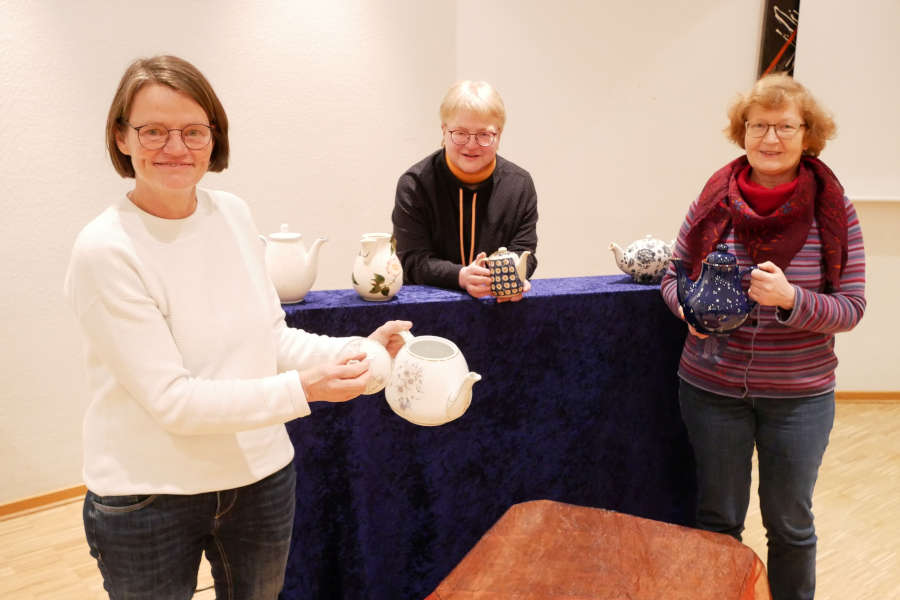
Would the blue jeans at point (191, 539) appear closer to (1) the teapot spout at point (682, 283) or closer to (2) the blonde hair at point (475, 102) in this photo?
(1) the teapot spout at point (682, 283)

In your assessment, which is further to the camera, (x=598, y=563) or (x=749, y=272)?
(x=749, y=272)

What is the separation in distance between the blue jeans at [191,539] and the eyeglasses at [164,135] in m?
0.53

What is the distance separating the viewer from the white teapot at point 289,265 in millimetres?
1681

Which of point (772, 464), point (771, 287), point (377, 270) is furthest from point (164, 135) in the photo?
point (772, 464)

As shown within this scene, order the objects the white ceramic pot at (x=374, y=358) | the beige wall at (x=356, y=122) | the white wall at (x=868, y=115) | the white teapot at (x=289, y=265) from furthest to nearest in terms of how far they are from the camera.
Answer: the white wall at (x=868, y=115) < the beige wall at (x=356, y=122) < the white teapot at (x=289, y=265) < the white ceramic pot at (x=374, y=358)

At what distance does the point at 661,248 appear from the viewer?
1930 mm

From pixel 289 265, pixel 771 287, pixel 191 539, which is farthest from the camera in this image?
pixel 289 265

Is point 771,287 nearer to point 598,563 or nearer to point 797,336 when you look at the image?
point 797,336

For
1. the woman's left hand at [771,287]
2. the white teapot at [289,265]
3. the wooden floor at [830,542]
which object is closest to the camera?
the woman's left hand at [771,287]

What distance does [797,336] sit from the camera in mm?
1570

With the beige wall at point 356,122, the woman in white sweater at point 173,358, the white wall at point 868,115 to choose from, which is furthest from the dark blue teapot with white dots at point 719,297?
the white wall at point 868,115

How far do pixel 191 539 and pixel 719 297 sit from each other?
1.14m

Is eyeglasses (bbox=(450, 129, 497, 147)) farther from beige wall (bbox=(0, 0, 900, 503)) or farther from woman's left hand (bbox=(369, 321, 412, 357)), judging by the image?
beige wall (bbox=(0, 0, 900, 503))

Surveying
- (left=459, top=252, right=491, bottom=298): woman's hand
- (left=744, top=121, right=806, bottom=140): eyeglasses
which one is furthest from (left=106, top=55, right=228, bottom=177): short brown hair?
(left=744, top=121, right=806, bottom=140): eyeglasses
